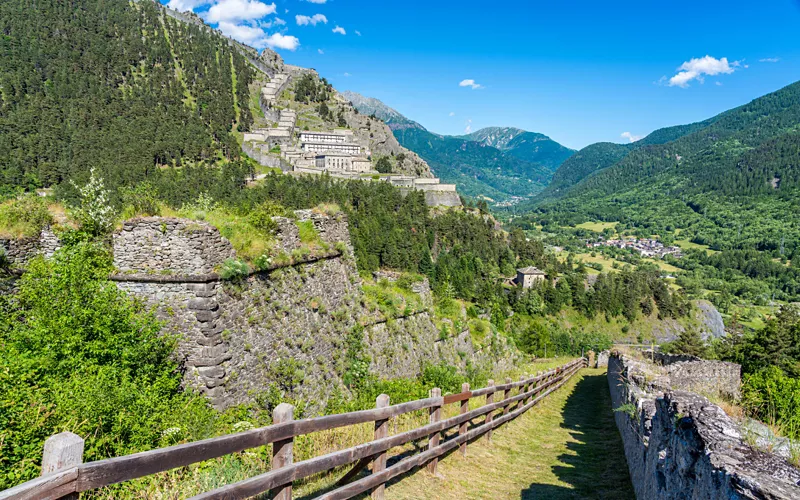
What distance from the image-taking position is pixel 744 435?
3.23 m

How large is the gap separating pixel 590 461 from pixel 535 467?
1730 millimetres

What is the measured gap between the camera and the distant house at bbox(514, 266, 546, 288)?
105 metres

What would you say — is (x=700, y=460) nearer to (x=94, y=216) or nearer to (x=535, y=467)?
(x=535, y=467)

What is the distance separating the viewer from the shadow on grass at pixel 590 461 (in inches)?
270

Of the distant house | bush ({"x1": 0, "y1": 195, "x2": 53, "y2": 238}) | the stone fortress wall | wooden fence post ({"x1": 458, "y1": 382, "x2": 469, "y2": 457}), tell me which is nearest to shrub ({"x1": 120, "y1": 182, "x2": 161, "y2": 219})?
bush ({"x1": 0, "y1": 195, "x2": 53, "y2": 238})

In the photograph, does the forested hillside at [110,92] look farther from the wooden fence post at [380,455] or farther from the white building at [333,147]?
the wooden fence post at [380,455]

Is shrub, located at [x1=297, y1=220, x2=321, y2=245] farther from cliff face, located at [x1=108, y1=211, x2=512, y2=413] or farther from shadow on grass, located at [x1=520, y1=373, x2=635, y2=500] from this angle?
shadow on grass, located at [x1=520, y1=373, x2=635, y2=500]

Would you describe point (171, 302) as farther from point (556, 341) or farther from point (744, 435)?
point (556, 341)

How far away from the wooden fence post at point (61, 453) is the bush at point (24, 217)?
927cm

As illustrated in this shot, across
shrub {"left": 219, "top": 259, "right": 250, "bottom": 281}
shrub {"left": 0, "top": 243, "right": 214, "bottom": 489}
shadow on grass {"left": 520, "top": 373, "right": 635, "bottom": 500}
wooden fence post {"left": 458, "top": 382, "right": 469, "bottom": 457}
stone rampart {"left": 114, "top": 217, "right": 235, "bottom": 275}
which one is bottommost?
shadow on grass {"left": 520, "top": 373, "right": 635, "bottom": 500}

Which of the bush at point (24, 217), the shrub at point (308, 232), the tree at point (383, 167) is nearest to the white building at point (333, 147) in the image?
the tree at point (383, 167)

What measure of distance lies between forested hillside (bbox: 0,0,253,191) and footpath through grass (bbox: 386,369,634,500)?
86965mm

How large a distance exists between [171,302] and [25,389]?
3083 millimetres

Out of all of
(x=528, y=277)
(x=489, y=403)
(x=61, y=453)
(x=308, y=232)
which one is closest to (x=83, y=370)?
(x=61, y=453)
